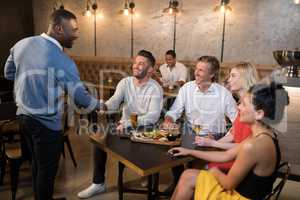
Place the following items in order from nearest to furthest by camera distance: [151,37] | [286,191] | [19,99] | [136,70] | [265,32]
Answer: [19,99] → [136,70] → [286,191] → [265,32] → [151,37]

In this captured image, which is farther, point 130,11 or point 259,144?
point 130,11

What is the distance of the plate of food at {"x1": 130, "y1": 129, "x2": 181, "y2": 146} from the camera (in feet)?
6.59

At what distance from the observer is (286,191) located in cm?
294

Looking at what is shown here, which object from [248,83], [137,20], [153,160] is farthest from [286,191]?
[137,20]

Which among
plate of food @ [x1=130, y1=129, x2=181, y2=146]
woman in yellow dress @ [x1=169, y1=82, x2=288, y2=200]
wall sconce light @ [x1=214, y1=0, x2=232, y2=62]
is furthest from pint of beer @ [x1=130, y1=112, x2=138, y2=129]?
wall sconce light @ [x1=214, y1=0, x2=232, y2=62]

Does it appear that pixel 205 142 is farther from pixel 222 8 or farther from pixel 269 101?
pixel 222 8

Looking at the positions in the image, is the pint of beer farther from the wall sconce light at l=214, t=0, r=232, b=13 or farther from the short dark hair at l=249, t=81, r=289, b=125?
the wall sconce light at l=214, t=0, r=232, b=13

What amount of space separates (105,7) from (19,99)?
5.11 meters

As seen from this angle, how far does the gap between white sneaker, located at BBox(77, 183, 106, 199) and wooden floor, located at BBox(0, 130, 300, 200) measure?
0.05 meters

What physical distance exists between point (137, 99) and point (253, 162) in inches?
57.6

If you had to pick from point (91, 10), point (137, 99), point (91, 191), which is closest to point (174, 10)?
point (91, 10)

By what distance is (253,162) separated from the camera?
1468 millimetres

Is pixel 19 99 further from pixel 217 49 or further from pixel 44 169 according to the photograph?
pixel 217 49

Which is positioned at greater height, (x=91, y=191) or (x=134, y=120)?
(x=134, y=120)
